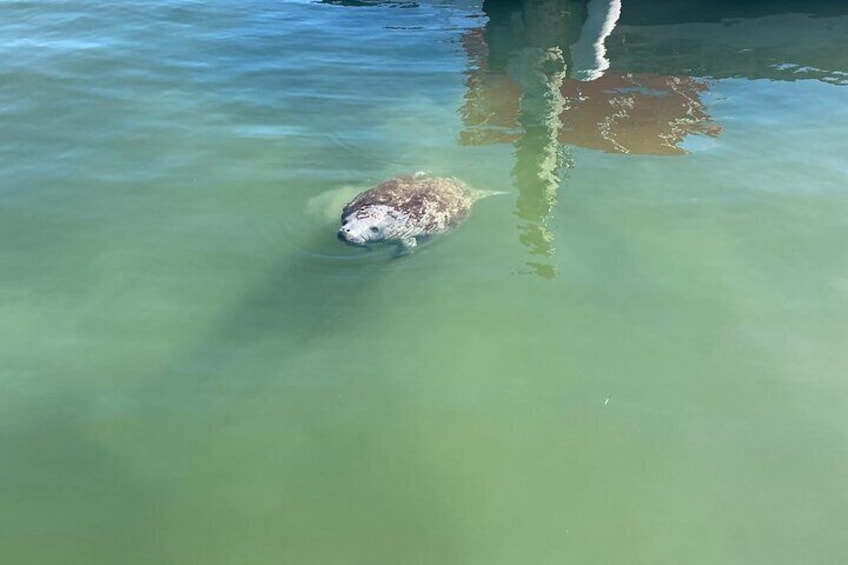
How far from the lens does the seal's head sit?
24.8 ft

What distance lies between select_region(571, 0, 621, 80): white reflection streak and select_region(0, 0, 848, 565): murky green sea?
0.52 ft

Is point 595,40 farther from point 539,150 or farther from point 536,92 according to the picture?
point 539,150

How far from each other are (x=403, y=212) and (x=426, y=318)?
56.7 inches

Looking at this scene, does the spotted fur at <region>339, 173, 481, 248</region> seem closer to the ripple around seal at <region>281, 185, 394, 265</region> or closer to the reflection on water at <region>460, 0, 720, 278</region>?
the ripple around seal at <region>281, 185, 394, 265</region>

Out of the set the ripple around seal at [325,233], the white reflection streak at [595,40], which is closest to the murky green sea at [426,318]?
the ripple around seal at [325,233]

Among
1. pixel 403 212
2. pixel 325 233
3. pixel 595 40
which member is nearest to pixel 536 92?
pixel 595 40

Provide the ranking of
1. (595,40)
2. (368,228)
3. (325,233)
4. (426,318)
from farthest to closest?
(595,40) → (325,233) → (368,228) → (426,318)

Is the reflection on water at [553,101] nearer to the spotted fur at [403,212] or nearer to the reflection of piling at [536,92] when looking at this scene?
the reflection of piling at [536,92]

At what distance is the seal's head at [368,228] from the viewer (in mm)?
7555

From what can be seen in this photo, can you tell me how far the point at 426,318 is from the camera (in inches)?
272

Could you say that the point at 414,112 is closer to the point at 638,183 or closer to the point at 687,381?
the point at 638,183

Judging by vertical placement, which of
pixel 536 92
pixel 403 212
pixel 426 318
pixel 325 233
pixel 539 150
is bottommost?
pixel 426 318

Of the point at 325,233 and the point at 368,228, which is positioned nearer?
the point at 368,228

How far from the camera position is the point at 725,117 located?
10.4 m
